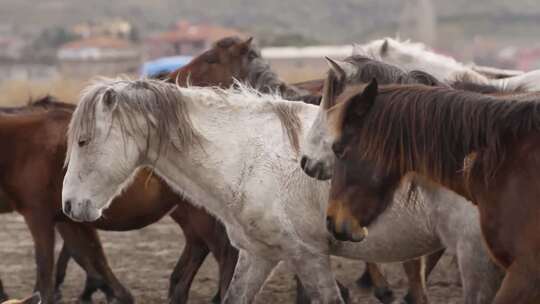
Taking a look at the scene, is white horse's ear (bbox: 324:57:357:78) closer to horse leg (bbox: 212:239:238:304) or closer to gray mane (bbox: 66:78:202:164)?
gray mane (bbox: 66:78:202:164)

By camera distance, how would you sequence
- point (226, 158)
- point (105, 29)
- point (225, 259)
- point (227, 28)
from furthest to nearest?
point (227, 28)
point (105, 29)
point (225, 259)
point (226, 158)

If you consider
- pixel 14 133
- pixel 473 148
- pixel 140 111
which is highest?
pixel 473 148

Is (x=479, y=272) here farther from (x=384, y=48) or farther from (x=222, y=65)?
(x=384, y=48)

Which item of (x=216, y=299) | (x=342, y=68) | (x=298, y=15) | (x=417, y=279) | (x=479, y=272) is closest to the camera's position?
(x=479, y=272)

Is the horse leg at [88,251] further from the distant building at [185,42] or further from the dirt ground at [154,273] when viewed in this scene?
the distant building at [185,42]

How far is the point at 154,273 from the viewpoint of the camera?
32.7 feet

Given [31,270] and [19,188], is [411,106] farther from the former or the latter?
[31,270]

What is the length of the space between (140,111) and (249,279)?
1156 mm

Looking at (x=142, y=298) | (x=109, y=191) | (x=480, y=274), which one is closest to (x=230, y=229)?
(x=109, y=191)

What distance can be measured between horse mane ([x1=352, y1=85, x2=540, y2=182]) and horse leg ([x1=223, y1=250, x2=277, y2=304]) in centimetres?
181

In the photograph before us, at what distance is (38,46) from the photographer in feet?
250

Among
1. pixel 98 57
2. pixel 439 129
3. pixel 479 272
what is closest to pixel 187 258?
pixel 479 272

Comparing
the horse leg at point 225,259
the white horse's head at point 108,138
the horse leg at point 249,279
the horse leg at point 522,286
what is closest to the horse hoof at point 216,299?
the horse leg at point 225,259

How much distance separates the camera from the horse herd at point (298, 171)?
14.8 ft
